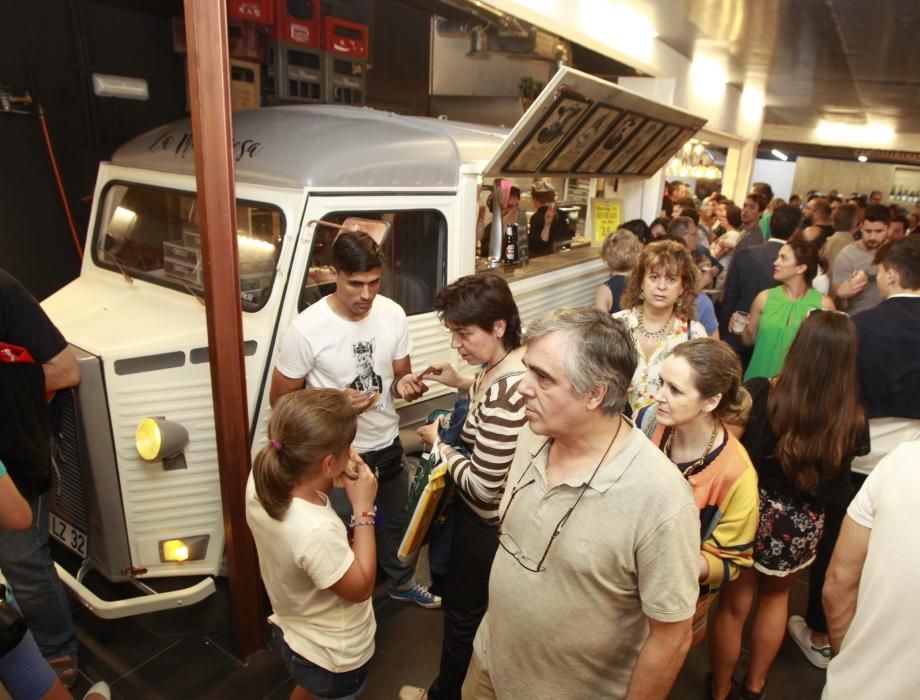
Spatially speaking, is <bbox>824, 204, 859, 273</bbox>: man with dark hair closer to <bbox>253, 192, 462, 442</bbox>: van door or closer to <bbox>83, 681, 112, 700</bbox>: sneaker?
<bbox>253, 192, 462, 442</bbox>: van door

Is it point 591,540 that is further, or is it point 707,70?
point 707,70

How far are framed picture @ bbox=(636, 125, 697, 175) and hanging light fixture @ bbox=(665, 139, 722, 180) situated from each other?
3762 millimetres

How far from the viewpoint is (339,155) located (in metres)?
2.80

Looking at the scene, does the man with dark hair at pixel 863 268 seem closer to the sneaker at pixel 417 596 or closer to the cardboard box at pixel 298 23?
the sneaker at pixel 417 596

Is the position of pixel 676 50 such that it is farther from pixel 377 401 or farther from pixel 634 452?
pixel 634 452

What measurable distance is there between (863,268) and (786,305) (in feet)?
4.90

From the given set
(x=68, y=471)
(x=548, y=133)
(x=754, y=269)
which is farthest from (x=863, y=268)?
(x=68, y=471)

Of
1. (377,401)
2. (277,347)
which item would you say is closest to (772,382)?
(377,401)

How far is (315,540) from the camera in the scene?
1.71 m

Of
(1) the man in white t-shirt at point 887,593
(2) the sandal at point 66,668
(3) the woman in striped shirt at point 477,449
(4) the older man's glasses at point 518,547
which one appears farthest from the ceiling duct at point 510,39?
(2) the sandal at point 66,668

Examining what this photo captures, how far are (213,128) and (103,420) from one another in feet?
3.88

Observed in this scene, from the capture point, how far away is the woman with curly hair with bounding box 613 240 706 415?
9.68 feet

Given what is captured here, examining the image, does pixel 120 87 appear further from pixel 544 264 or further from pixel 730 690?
pixel 730 690

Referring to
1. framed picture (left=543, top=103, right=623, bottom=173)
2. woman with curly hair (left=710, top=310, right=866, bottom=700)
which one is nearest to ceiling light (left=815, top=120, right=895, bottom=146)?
framed picture (left=543, top=103, right=623, bottom=173)
